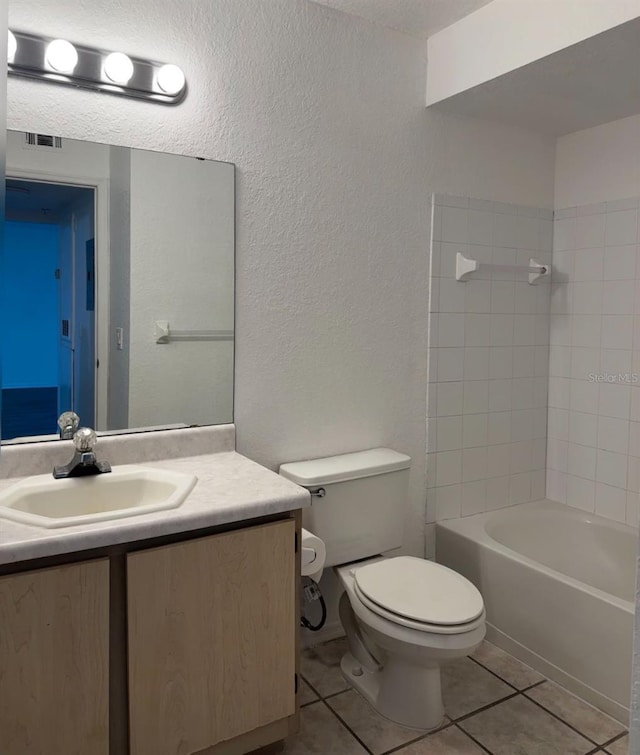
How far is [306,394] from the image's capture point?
2.35 meters

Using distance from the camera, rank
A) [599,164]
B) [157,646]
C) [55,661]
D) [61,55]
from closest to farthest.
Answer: [55,661]
[157,646]
[61,55]
[599,164]

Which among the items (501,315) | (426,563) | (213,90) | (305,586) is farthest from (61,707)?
(501,315)

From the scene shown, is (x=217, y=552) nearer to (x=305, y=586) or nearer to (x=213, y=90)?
(x=305, y=586)

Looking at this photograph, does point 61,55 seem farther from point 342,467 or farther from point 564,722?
point 564,722

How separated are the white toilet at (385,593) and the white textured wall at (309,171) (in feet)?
0.75

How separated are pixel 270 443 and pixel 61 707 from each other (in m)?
1.08

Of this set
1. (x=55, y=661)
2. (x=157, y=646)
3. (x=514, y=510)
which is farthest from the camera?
(x=514, y=510)

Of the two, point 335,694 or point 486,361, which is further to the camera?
point 486,361

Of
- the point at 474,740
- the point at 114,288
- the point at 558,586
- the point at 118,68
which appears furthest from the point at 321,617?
the point at 118,68

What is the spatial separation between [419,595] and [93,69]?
1863 mm

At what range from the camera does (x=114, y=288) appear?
6.40 feet

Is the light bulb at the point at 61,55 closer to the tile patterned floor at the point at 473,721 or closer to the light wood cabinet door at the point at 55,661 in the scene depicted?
the light wood cabinet door at the point at 55,661

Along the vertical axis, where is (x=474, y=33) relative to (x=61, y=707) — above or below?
above

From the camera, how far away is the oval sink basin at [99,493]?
5.37ft
